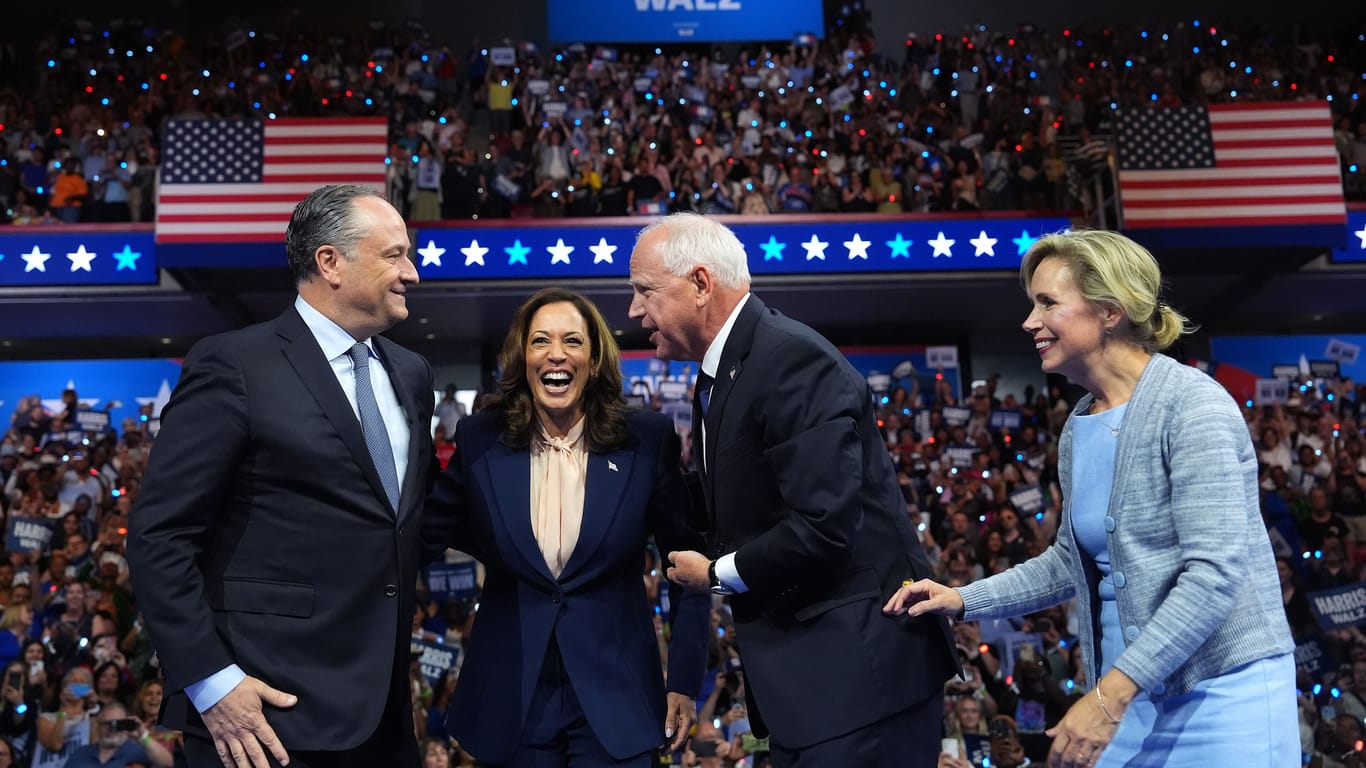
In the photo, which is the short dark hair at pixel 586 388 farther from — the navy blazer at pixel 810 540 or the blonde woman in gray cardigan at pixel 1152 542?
the blonde woman in gray cardigan at pixel 1152 542

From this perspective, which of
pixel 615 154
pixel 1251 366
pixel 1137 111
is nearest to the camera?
pixel 1137 111

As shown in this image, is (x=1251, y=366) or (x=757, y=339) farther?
(x=1251, y=366)

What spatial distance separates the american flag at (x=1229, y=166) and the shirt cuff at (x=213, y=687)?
9.87 meters

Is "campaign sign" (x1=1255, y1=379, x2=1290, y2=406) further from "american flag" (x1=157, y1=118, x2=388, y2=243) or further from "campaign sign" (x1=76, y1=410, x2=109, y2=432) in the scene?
"campaign sign" (x1=76, y1=410, x2=109, y2=432)

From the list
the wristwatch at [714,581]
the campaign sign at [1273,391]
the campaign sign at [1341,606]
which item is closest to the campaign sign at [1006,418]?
the campaign sign at [1273,391]

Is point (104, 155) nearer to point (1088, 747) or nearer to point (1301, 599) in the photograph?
point (1301, 599)

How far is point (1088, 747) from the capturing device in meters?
1.80

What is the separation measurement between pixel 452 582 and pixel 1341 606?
5183 mm

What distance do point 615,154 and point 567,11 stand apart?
5.66 m

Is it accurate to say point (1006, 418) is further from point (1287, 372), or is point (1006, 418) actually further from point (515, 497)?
point (515, 497)

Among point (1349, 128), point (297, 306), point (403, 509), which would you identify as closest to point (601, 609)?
point (403, 509)

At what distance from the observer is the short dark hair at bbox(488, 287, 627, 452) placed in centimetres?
258

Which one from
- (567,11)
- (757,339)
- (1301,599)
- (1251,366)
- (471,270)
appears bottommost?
(1301,599)

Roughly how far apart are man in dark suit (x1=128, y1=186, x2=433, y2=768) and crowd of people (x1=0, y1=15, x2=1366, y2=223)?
9078 mm
